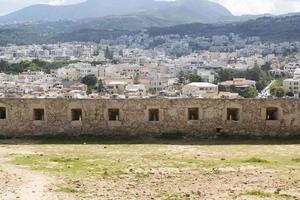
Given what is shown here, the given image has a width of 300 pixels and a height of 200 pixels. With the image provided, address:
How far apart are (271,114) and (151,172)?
319 inches

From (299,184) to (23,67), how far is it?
15786 centimetres

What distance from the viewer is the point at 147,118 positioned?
1967 centimetres

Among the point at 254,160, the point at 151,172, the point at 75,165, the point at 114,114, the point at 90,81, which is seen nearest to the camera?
the point at 151,172

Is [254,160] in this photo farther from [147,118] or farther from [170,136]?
[147,118]

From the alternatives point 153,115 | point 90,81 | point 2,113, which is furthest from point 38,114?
point 90,81

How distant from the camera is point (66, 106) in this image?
19750 mm

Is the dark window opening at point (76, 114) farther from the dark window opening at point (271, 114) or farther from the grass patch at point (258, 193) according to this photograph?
the grass patch at point (258, 193)

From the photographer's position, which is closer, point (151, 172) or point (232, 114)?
point (151, 172)

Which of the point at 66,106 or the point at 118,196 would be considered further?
the point at 66,106

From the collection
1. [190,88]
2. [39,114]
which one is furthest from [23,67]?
[39,114]

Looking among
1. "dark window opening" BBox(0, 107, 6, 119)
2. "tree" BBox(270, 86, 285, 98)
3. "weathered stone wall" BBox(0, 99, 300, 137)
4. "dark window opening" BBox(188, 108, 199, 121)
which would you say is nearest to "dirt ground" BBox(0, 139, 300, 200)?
"weathered stone wall" BBox(0, 99, 300, 137)

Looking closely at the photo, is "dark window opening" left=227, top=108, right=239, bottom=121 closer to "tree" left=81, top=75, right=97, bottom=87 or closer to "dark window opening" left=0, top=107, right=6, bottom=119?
"dark window opening" left=0, top=107, right=6, bottom=119

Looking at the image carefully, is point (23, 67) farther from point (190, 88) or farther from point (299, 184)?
point (299, 184)

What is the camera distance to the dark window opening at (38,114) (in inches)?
786
